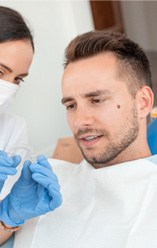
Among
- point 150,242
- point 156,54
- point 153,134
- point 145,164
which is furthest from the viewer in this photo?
point 156,54

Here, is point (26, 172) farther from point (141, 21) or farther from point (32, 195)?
point (141, 21)

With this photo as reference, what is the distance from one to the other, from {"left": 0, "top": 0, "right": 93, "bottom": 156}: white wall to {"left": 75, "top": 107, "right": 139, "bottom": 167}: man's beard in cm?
118

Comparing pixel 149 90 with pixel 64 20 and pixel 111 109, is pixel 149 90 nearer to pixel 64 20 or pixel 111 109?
pixel 111 109

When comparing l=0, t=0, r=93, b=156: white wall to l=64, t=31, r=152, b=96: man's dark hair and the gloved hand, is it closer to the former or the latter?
l=64, t=31, r=152, b=96: man's dark hair

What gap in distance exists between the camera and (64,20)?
220cm

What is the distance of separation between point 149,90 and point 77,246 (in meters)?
0.52

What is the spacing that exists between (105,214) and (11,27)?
69 cm

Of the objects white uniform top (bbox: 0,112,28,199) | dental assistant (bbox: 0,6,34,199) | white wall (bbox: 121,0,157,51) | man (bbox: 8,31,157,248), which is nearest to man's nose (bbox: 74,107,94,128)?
man (bbox: 8,31,157,248)

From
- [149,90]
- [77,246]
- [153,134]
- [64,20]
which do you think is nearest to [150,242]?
[77,246]

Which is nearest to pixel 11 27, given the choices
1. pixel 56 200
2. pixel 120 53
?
pixel 120 53

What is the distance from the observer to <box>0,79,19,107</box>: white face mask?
122cm

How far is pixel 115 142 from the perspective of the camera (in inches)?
40.9

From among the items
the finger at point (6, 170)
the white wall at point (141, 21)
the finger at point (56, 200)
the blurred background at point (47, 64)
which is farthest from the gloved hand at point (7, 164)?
the white wall at point (141, 21)

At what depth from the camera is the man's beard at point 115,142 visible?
1034 millimetres
